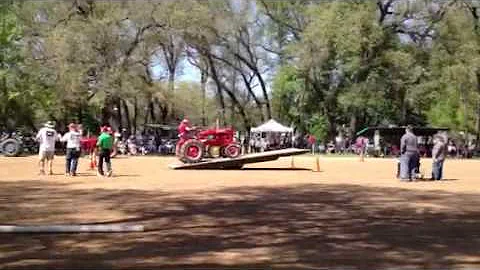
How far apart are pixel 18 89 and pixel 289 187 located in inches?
1374

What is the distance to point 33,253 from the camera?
27.7 ft

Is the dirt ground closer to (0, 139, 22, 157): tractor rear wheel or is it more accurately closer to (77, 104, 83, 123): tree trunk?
(0, 139, 22, 157): tractor rear wheel

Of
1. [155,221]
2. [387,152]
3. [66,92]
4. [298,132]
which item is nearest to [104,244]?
[155,221]

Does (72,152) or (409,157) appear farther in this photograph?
(72,152)

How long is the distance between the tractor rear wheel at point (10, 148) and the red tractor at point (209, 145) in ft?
43.3

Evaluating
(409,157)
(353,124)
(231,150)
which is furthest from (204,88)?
(409,157)

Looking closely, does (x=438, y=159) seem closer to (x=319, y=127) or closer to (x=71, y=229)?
(x=71, y=229)

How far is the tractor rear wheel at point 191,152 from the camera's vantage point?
27047 mm

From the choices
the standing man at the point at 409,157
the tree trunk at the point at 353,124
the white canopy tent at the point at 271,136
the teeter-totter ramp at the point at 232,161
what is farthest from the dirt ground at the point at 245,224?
the tree trunk at the point at 353,124

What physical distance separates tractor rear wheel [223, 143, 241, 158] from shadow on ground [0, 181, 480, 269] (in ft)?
37.8

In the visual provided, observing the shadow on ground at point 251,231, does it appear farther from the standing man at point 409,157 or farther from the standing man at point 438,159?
the standing man at point 438,159

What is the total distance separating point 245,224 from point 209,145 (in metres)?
17.5

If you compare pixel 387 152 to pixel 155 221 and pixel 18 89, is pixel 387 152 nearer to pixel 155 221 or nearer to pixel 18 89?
pixel 18 89

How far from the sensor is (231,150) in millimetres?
28188
